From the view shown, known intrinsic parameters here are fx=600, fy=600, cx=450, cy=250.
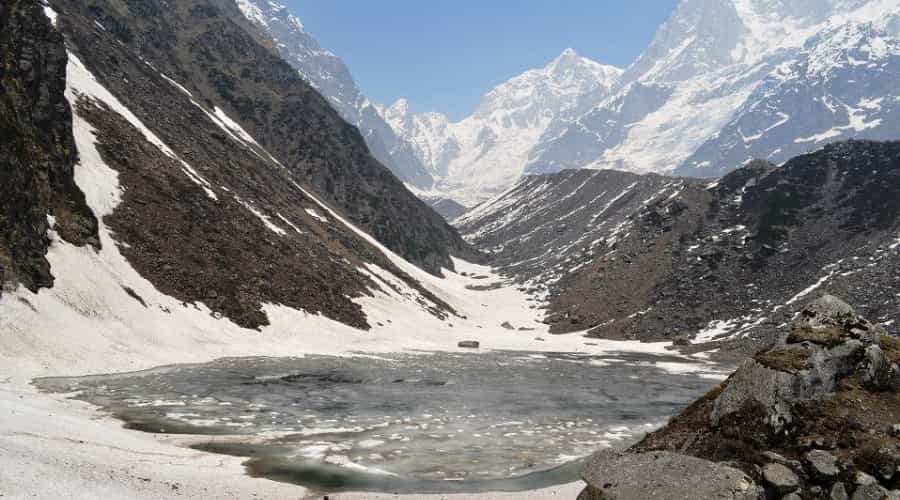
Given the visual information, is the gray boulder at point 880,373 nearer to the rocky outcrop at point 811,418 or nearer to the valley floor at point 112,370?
the rocky outcrop at point 811,418

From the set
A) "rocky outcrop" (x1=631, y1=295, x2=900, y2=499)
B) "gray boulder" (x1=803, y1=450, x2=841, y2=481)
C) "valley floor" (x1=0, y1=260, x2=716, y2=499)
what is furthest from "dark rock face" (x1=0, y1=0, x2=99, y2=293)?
"gray boulder" (x1=803, y1=450, x2=841, y2=481)

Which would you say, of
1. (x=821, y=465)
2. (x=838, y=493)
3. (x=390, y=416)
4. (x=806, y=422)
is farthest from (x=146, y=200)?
(x=838, y=493)

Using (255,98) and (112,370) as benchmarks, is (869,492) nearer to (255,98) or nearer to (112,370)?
(112,370)

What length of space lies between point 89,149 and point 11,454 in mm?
62435

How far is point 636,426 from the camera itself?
3188 centimetres

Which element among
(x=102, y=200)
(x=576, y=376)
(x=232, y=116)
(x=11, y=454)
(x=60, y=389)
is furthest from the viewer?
(x=232, y=116)

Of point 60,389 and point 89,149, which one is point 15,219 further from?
point 89,149

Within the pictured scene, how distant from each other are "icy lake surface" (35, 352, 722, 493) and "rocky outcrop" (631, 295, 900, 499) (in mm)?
8052

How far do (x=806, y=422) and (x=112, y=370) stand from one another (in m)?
39.9

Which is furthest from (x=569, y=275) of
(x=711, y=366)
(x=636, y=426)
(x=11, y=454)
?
(x=11, y=454)

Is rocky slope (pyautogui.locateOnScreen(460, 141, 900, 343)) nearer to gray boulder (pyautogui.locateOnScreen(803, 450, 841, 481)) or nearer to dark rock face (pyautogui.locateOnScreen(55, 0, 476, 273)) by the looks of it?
dark rock face (pyautogui.locateOnScreen(55, 0, 476, 273))

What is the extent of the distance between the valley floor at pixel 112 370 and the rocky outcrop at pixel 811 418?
6257mm

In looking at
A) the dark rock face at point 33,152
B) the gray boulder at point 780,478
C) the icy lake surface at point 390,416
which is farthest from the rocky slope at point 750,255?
the dark rock face at point 33,152

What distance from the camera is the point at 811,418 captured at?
13.7 m
